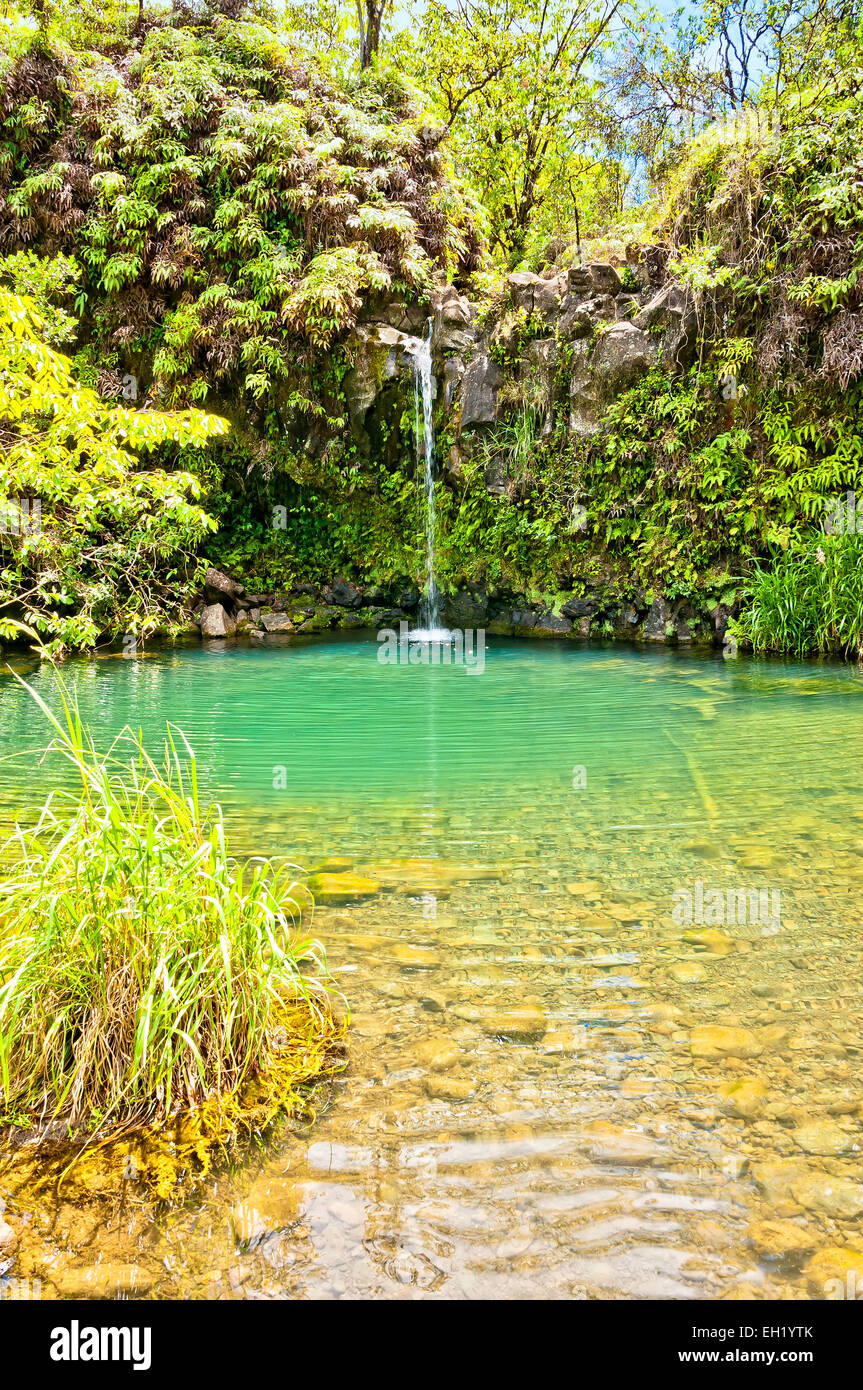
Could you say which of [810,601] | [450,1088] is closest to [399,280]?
[810,601]

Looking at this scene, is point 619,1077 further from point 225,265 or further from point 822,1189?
point 225,265

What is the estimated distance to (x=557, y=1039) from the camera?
97.3 inches

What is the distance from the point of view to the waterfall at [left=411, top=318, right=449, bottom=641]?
524 inches

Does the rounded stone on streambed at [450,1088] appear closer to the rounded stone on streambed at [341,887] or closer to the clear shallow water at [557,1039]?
the clear shallow water at [557,1039]

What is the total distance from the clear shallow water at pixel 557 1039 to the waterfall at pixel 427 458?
27.7 ft

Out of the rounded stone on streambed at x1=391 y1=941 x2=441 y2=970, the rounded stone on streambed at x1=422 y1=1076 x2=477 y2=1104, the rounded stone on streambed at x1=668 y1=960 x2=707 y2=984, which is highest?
the rounded stone on streambed at x1=391 y1=941 x2=441 y2=970

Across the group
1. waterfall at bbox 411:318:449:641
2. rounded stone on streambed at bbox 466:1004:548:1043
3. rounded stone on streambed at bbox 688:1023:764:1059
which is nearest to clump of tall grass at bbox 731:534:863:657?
waterfall at bbox 411:318:449:641

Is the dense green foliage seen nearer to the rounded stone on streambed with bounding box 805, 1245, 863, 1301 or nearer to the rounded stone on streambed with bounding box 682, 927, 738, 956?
the rounded stone on streambed with bounding box 682, 927, 738, 956

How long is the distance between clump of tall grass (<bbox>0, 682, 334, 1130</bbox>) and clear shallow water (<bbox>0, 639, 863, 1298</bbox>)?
31 centimetres

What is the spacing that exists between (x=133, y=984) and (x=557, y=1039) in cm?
125

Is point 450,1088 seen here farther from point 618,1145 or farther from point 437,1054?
point 618,1145

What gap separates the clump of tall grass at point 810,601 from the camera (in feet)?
31.3

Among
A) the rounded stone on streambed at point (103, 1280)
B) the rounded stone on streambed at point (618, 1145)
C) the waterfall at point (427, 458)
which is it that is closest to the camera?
the rounded stone on streambed at point (103, 1280)

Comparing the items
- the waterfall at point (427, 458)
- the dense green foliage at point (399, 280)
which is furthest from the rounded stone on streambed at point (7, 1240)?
the waterfall at point (427, 458)
